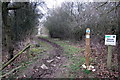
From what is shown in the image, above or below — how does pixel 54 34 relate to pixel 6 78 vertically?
above

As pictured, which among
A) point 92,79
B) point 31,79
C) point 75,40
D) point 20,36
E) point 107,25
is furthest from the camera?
point 75,40

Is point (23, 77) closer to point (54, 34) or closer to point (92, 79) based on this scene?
point (92, 79)

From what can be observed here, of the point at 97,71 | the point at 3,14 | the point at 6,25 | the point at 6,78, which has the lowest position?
the point at 6,78

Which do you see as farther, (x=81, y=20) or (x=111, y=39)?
(x=81, y=20)

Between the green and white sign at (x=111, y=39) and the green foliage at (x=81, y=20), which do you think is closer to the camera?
the green and white sign at (x=111, y=39)

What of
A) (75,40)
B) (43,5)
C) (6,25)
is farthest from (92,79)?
(75,40)

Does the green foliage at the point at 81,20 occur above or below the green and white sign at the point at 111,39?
above

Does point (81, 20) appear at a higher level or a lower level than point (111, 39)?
higher

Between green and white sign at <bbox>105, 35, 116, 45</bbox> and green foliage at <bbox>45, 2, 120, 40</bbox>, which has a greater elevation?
green foliage at <bbox>45, 2, 120, 40</bbox>

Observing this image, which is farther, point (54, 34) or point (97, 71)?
point (54, 34)

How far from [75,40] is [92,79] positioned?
1151cm

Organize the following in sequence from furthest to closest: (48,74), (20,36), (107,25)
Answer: (20,36), (107,25), (48,74)

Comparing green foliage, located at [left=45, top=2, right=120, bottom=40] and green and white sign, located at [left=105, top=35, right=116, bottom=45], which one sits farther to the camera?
green foliage, located at [left=45, top=2, right=120, bottom=40]

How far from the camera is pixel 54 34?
21.1 metres
